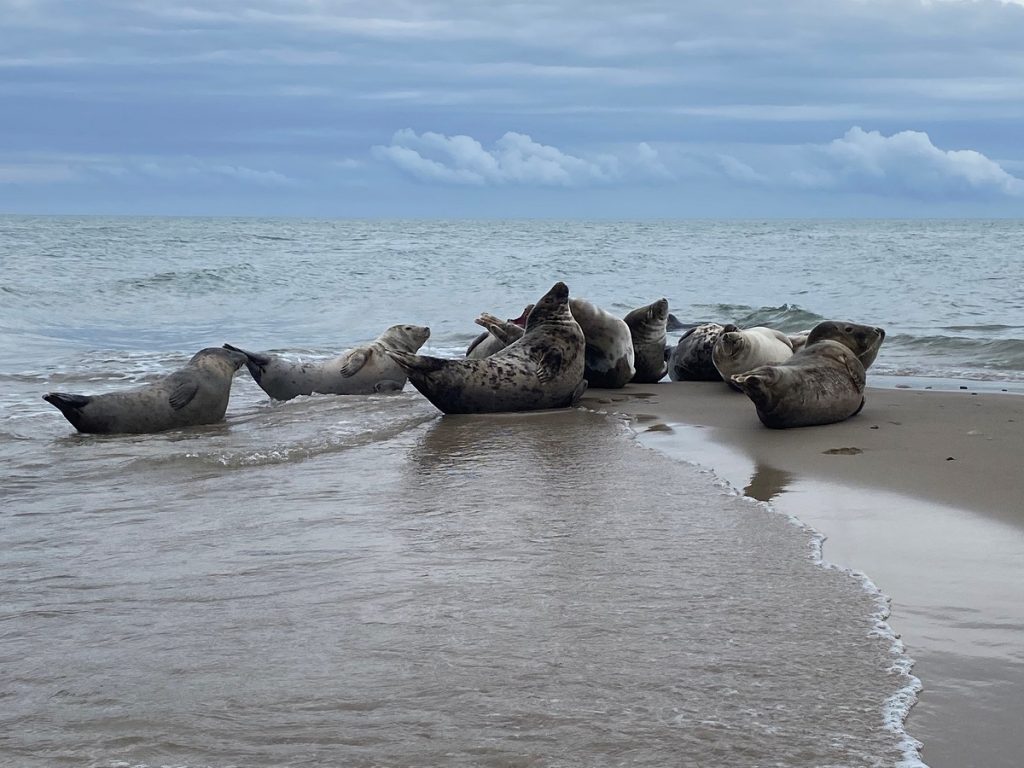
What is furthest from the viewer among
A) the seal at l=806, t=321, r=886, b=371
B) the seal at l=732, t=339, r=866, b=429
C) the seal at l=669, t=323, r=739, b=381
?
the seal at l=669, t=323, r=739, b=381

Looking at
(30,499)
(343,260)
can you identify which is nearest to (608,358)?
(30,499)

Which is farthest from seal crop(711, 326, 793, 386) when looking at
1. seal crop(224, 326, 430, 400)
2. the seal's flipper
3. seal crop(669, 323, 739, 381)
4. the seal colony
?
the seal's flipper

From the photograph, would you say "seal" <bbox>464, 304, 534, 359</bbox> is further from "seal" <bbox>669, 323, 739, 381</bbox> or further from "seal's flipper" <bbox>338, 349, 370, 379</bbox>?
"seal" <bbox>669, 323, 739, 381</bbox>

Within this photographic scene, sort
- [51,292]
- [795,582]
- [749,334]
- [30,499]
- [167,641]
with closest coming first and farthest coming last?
[167,641]
[795,582]
[30,499]
[749,334]
[51,292]

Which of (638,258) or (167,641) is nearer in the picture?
(167,641)

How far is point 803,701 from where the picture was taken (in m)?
2.55

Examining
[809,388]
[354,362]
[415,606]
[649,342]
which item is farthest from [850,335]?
[415,606]

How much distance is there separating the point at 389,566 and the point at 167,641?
846mm

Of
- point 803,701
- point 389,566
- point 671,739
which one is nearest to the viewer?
point 671,739

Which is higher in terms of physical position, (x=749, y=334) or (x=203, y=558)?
(x=749, y=334)

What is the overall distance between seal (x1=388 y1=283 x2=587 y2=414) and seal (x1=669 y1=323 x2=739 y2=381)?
166 cm

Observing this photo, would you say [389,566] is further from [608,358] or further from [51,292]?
[51,292]

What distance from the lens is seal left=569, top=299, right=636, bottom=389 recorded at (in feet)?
28.3

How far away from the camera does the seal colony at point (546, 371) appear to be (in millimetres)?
6648
